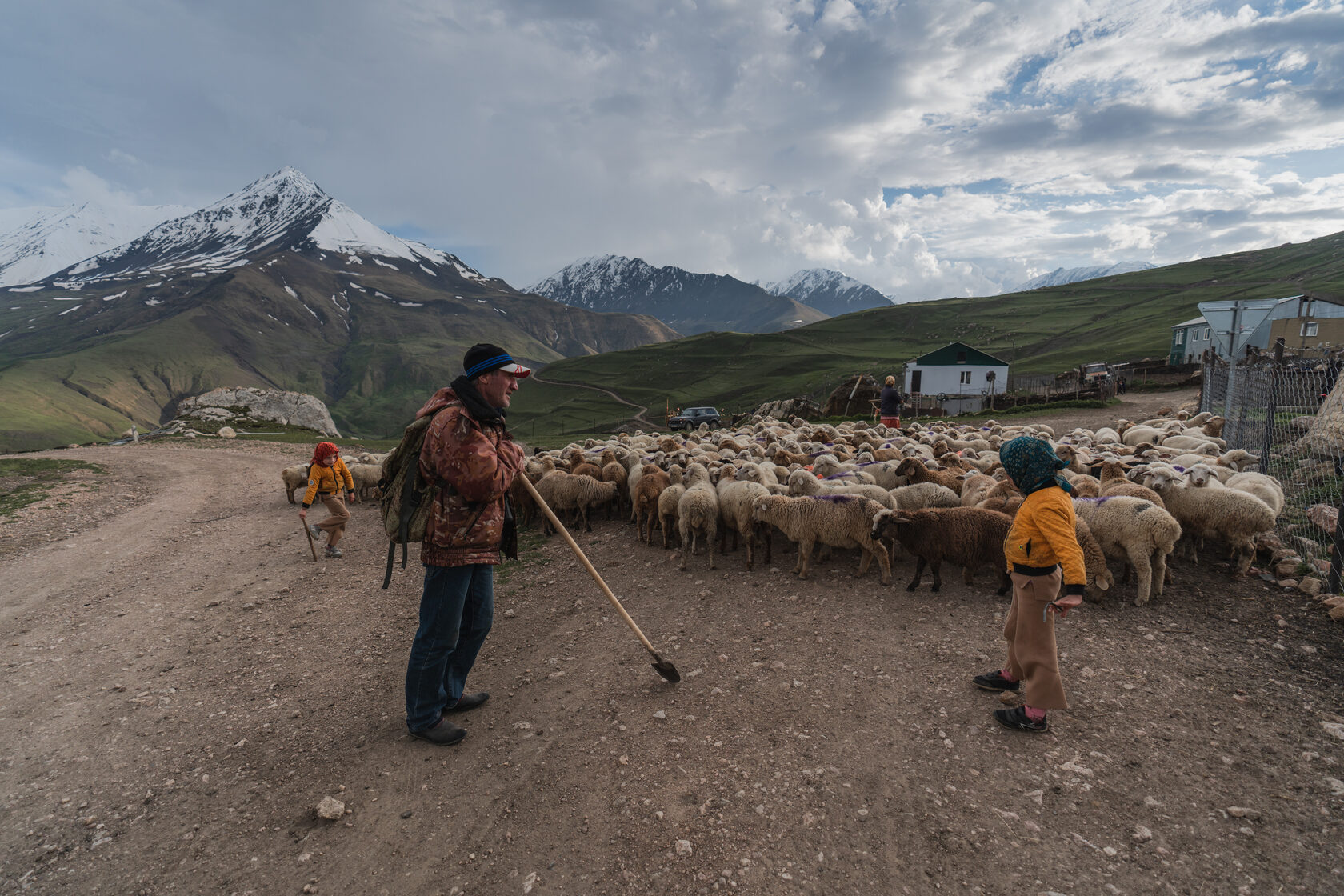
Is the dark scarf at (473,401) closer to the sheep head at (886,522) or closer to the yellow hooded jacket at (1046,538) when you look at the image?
the yellow hooded jacket at (1046,538)

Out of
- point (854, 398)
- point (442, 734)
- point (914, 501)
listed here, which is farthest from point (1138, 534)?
point (854, 398)

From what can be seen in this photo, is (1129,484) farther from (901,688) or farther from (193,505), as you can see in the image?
(193,505)

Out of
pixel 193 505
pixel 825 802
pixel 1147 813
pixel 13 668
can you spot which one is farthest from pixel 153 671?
pixel 193 505

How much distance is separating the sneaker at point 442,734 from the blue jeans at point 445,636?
0.05 meters

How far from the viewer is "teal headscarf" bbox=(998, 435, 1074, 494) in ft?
16.1

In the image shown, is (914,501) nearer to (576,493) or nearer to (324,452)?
(576,493)

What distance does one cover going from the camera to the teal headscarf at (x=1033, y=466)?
→ 4.91 meters

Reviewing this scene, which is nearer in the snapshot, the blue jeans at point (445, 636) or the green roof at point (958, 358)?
the blue jeans at point (445, 636)

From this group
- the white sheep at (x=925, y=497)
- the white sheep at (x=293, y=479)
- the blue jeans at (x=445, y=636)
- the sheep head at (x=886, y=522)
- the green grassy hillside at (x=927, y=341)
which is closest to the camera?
the blue jeans at (x=445, y=636)

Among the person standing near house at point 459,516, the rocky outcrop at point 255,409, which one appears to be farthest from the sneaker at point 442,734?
the rocky outcrop at point 255,409

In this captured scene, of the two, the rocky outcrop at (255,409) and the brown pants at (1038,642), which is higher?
the rocky outcrop at (255,409)

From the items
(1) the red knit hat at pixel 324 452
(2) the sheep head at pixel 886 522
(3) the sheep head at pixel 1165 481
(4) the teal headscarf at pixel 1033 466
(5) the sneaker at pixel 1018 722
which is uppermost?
(4) the teal headscarf at pixel 1033 466

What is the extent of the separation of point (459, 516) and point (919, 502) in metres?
8.45

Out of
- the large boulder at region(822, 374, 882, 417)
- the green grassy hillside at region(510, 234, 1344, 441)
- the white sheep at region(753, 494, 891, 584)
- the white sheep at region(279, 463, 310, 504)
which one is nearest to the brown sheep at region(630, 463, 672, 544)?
the white sheep at region(753, 494, 891, 584)
